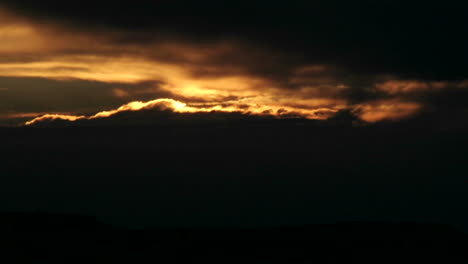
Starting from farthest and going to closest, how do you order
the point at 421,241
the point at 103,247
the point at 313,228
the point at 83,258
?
the point at 313,228 → the point at 421,241 → the point at 103,247 → the point at 83,258

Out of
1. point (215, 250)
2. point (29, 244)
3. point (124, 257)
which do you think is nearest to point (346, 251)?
point (215, 250)

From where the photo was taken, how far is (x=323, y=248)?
23.5 metres

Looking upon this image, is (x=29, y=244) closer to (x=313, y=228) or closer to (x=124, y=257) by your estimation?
(x=124, y=257)

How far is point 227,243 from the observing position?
24047 millimetres

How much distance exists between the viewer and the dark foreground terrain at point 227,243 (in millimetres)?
21984

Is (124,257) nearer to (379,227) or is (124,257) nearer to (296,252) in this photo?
(296,252)

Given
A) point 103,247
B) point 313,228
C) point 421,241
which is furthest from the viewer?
point 313,228

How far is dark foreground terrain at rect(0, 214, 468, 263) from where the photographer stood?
22.0 m

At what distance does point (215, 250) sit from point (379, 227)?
8.24 m

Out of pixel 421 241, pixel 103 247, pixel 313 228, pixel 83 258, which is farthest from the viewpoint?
pixel 313 228

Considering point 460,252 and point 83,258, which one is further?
point 460,252

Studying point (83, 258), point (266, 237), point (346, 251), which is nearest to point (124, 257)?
point (83, 258)

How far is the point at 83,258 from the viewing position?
21.3m

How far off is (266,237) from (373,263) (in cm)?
503
